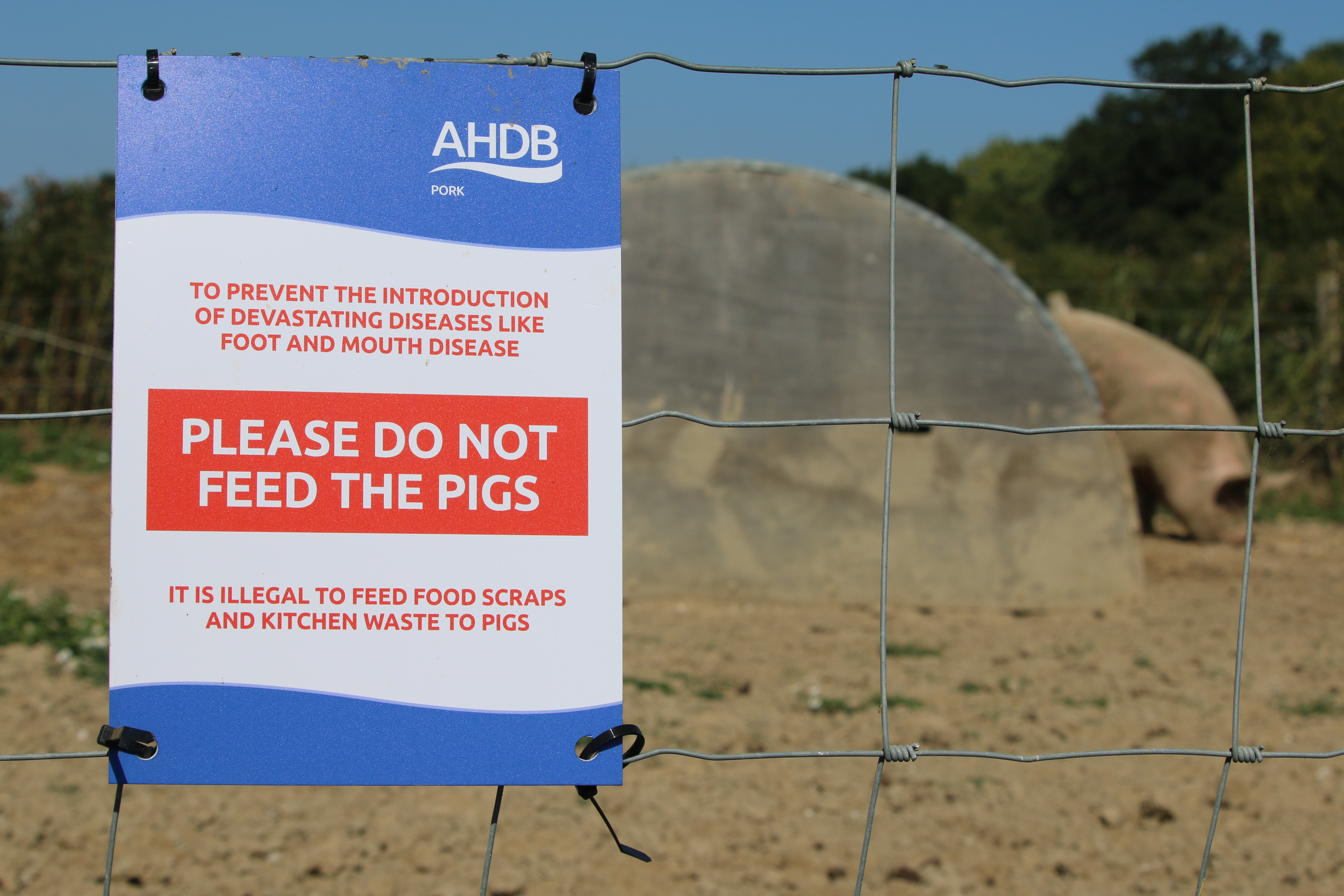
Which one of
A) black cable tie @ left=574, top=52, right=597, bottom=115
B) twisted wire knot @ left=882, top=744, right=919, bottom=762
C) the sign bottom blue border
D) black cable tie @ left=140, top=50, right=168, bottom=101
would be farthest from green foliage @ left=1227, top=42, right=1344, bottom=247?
black cable tie @ left=140, top=50, right=168, bottom=101

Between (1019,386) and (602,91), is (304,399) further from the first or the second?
(1019,386)

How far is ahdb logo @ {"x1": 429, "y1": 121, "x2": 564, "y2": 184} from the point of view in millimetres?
1551

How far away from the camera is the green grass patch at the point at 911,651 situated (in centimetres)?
480

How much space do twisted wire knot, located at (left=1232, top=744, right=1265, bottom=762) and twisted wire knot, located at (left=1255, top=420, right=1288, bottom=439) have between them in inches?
20.4

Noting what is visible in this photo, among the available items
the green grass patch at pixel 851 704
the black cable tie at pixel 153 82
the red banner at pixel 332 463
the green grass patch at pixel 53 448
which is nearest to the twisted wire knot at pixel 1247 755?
the red banner at pixel 332 463

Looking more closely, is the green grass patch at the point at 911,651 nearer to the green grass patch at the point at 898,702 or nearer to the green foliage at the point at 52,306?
the green grass patch at the point at 898,702

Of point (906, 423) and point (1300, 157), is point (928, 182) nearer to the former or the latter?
point (1300, 157)

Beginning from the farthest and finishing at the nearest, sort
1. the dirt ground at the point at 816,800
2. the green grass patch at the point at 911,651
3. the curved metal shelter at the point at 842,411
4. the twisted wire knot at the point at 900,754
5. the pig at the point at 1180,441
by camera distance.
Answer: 1. the pig at the point at 1180,441
2. the curved metal shelter at the point at 842,411
3. the green grass patch at the point at 911,651
4. the dirt ground at the point at 816,800
5. the twisted wire knot at the point at 900,754

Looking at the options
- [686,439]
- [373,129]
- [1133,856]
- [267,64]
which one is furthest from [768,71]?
[686,439]

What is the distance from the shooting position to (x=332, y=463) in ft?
4.97

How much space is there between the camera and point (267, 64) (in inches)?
60.4

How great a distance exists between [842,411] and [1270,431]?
3901 mm

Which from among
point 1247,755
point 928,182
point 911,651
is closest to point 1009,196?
point 928,182

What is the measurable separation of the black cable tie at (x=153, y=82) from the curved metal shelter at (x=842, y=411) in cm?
419
